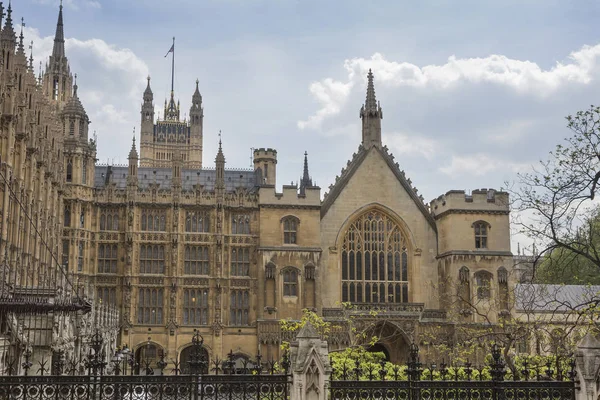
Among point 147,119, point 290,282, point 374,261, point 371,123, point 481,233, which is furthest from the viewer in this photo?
point 147,119

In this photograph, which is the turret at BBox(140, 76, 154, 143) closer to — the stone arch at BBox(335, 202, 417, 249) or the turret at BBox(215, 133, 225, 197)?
the turret at BBox(215, 133, 225, 197)

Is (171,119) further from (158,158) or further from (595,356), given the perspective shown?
(595,356)

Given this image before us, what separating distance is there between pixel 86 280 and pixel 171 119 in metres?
85.0

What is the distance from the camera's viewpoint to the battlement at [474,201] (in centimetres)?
4975

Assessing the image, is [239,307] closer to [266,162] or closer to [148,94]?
[266,162]

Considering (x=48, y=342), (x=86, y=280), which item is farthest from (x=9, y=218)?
(x=86, y=280)

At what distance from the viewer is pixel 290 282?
47.8 m

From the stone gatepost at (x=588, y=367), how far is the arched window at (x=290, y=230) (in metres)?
34.6

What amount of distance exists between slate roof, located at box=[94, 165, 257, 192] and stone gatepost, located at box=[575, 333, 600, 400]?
40480mm

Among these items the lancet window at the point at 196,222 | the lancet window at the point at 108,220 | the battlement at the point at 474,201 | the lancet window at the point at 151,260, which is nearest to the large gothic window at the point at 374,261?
the battlement at the point at 474,201

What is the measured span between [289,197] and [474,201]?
12.3 m

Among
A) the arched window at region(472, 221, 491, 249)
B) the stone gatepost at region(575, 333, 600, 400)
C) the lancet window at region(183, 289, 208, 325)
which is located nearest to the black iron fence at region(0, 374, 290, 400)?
the stone gatepost at region(575, 333, 600, 400)

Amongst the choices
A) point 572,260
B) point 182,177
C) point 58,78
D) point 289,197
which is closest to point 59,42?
point 58,78

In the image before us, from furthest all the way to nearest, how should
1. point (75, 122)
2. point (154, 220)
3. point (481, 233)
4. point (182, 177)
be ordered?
1. point (182, 177)
2. point (75, 122)
3. point (481, 233)
4. point (154, 220)
